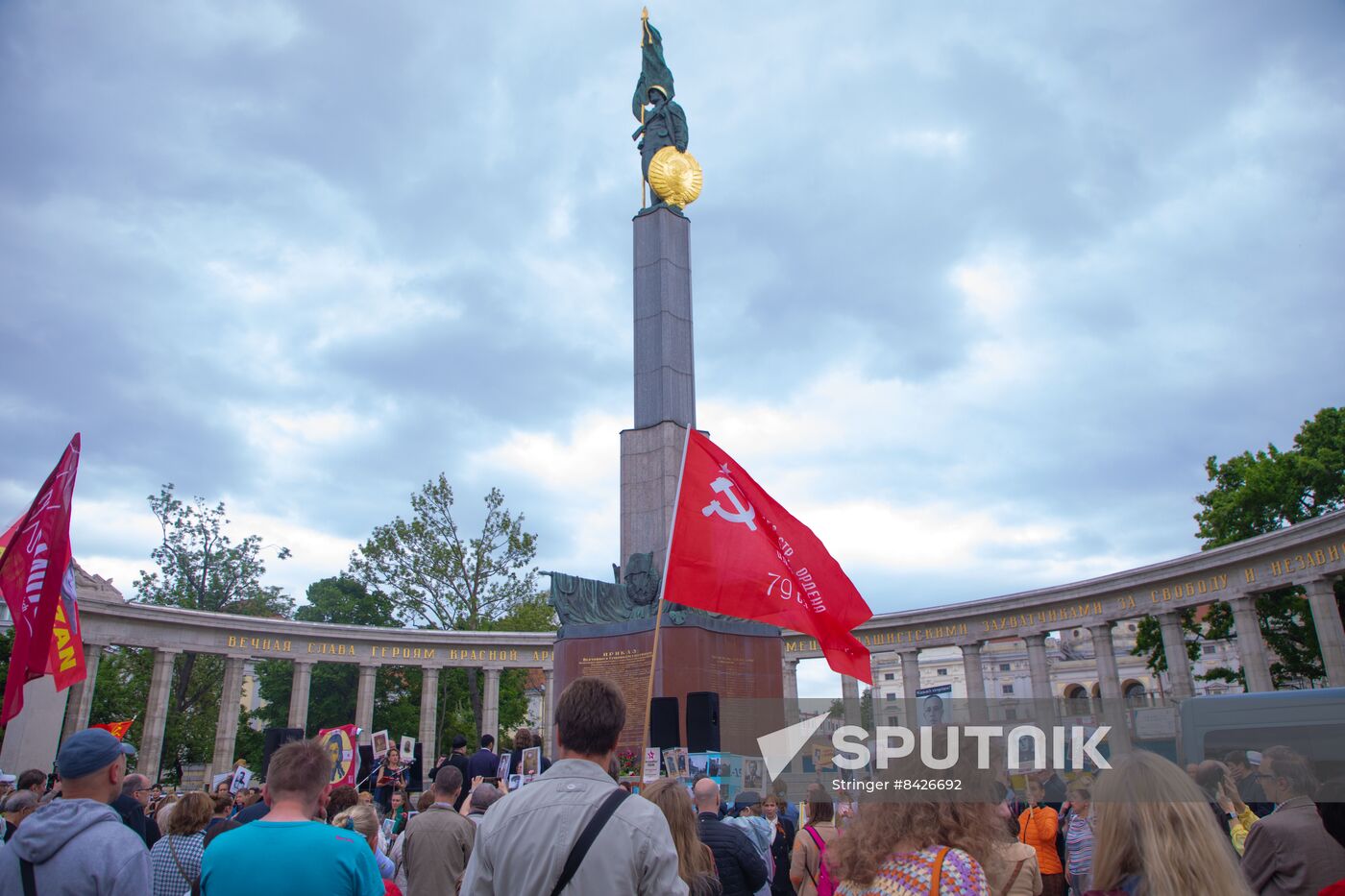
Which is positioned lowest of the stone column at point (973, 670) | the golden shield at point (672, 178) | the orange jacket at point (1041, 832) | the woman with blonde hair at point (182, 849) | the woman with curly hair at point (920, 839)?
the orange jacket at point (1041, 832)

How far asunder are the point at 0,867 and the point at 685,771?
9200 mm

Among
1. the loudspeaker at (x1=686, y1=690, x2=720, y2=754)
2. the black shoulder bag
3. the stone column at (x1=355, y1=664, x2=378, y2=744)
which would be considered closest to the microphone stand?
the loudspeaker at (x1=686, y1=690, x2=720, y2=754)

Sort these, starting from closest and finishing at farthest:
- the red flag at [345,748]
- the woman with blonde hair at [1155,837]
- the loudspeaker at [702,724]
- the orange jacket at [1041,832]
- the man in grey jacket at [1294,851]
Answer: the woman with blonde hair at [1155,837] < the man in grey jacket at [1294,851] < the orange jacket at [1041,832] < the red flag at [345,748] < the loudspeaker at [702,724]

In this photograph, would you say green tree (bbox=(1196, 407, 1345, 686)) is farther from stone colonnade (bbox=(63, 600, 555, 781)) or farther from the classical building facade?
stone colonnade (bbox=(63, 600, 555, 781))

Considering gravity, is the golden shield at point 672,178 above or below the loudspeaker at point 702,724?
above

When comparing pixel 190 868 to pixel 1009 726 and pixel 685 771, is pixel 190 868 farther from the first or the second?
pixel 1009 726

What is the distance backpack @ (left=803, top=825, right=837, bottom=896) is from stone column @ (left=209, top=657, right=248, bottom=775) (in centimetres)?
3563

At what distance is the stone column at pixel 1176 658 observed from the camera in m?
32.8

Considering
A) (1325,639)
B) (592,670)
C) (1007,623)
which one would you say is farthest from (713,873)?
(1007,623)

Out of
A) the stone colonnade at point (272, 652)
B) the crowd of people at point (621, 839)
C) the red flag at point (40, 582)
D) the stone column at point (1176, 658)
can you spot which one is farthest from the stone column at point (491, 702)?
the crowd of people at point (621, 839)

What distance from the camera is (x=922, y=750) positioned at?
338cm

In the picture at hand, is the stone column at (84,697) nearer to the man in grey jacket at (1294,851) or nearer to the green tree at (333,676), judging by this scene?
the green tree at (333,676)

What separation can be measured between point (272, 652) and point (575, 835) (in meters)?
40.2

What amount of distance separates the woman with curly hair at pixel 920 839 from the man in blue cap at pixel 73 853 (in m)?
2.87
